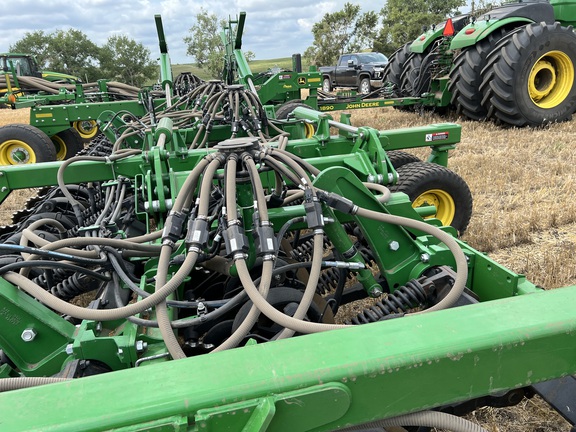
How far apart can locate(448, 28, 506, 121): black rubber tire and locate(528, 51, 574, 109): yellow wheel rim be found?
0.72 metres

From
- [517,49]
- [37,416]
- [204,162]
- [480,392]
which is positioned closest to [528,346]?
[480,392]

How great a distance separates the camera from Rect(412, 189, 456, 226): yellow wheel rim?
3490 millimetres

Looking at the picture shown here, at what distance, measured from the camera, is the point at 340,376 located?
3.35 feet

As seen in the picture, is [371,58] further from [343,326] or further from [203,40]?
[203,40]

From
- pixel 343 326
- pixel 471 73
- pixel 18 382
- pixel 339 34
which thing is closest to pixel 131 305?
pixel 18 382

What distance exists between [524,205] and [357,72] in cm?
1197

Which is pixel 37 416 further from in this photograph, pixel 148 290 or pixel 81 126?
pixel 81 126

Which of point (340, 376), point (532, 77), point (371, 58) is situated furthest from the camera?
point (371, 58)

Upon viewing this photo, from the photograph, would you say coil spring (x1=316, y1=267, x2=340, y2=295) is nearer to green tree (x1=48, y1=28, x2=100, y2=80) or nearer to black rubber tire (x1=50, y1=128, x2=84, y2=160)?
black rubber tire (x1=50, y1=128, x2=84, y2=160)

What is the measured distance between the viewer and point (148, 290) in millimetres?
1911

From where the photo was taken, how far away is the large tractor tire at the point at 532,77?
655 cm

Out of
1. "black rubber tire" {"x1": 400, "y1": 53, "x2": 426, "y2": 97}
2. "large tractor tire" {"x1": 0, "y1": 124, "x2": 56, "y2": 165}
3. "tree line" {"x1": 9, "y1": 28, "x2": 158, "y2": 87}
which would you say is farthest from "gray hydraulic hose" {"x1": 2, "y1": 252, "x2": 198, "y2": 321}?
"tree line" {"x1": 9, "y1": 28, "x2": 158, "y2": 87}

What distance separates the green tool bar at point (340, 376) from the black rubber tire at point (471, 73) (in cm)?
654

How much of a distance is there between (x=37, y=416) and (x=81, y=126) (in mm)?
10418
